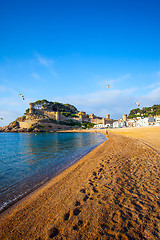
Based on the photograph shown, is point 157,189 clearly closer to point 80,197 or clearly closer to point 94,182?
point 94,182

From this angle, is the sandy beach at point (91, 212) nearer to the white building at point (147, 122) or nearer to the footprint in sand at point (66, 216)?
the footprint in sand at point (66, 216)

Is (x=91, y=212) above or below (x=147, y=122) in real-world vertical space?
below

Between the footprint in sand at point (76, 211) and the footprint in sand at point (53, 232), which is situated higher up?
the footprint in sand at point (53, 232)

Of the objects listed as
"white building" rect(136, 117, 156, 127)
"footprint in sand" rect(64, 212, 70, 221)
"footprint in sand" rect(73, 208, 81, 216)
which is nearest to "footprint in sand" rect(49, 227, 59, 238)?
"footprint in sand" rect(64, 212, 70, 221)

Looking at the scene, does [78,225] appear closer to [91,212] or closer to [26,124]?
[91,212]

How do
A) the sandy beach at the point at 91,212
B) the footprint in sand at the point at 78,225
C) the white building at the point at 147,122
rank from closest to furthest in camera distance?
1. the sandy beach at the point at 91,212
2. the footprint in sand at the point at 78,225
3. the white building at the point at 147,122

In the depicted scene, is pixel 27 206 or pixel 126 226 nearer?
pixel 126 226

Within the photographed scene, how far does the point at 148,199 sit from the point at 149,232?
116cm

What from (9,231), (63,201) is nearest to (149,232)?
(63,201)

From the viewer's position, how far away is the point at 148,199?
10.2 ft

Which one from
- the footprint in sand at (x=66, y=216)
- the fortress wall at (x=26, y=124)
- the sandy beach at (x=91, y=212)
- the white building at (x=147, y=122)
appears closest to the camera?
the sandy beach at (x=91, y=212)

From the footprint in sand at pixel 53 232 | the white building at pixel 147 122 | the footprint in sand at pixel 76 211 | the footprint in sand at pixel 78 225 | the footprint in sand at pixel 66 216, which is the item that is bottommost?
the footprint in sand at pixel 66 216

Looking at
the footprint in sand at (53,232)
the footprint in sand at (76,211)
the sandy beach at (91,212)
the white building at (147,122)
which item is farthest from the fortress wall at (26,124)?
the footprint in sand at (53,232)

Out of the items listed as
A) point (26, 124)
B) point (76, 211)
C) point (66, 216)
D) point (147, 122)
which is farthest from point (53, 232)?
point (26, 124)
